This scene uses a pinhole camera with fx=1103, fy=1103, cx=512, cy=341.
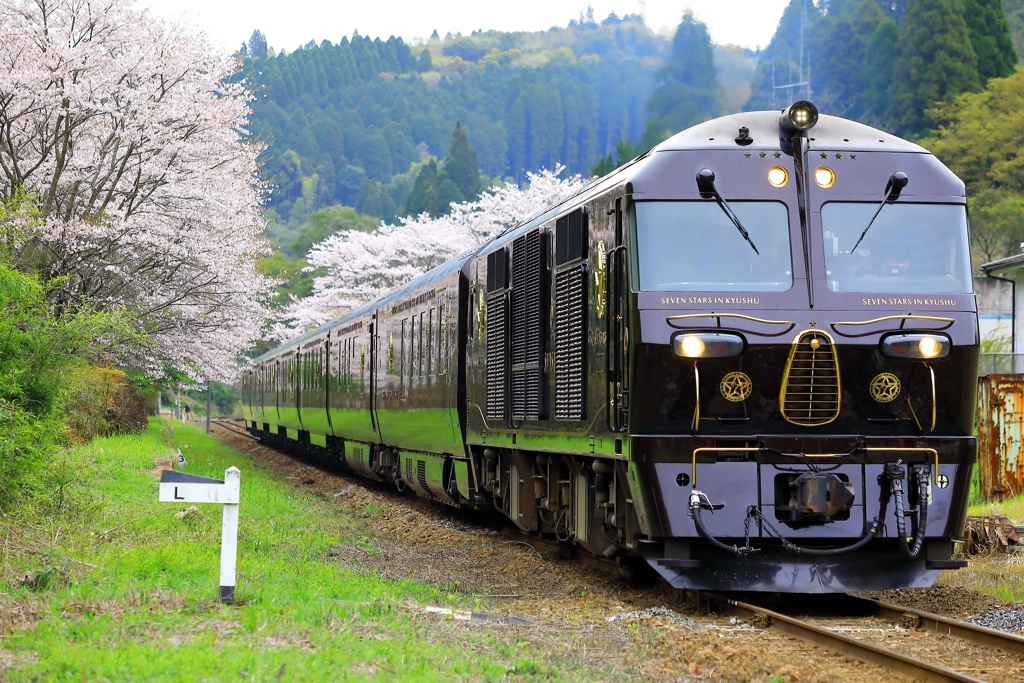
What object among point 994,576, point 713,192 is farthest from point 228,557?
point 994,576

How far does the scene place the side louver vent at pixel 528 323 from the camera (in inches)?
393

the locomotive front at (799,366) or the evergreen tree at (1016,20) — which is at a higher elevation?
the evergreen tree at (1016,20)

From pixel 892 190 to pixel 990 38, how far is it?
160 ft

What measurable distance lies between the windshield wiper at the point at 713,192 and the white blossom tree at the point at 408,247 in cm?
3551

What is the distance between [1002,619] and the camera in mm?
7664

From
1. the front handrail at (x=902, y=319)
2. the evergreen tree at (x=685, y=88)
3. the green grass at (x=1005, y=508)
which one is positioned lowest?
the green grass at (x=1005, y=508)

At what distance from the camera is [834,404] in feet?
25.2

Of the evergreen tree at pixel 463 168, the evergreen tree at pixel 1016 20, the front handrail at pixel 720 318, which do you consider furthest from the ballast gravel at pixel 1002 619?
the evergreen tree at pixel 463 168

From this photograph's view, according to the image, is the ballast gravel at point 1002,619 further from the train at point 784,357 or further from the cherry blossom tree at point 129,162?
the cherry blossom tree at point 129,162

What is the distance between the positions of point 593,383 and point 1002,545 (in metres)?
4.66

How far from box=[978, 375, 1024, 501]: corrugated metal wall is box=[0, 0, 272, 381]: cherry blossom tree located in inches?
514

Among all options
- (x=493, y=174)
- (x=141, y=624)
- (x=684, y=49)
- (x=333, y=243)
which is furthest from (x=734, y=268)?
(x=493, y=174)

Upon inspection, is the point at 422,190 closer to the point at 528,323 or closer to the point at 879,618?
the point at 528,323

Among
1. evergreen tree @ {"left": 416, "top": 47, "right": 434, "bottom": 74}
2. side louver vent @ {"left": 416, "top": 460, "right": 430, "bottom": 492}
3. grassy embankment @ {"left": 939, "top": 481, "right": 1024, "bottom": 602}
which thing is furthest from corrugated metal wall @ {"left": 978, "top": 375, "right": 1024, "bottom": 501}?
evergreen tree @ {"left": 416, "top": 47, "right": 434, "bottom": 74}
